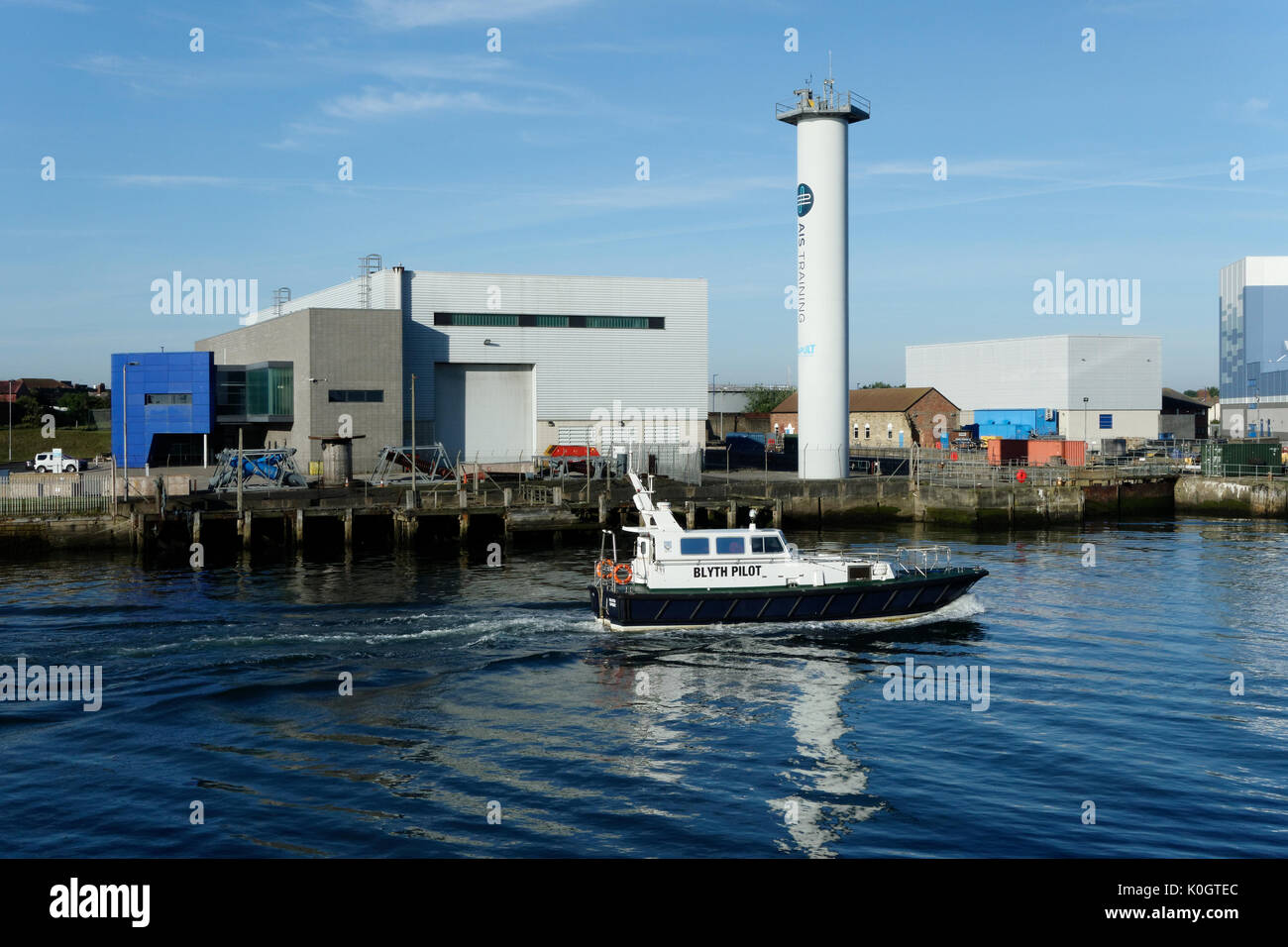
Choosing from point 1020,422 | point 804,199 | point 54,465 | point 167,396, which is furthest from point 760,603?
point 1020,422

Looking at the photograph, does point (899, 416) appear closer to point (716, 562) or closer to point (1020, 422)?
point (1020, 422)

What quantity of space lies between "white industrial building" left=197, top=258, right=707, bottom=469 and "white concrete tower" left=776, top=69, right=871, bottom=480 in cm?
1393

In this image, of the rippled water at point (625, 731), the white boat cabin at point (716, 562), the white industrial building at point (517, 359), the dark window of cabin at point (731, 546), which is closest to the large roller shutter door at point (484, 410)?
the white industrial building at point (517, 359)

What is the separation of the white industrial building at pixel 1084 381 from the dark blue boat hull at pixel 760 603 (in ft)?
249

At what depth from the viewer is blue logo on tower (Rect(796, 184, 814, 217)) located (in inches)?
2576

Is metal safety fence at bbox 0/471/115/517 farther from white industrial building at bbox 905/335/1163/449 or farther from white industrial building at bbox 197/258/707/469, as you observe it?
white industrial building at bbox 905/335/1163/449

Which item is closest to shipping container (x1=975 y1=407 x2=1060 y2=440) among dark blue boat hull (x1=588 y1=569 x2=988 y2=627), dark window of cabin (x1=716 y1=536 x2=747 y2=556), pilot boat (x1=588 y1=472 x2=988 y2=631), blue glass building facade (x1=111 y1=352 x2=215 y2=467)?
blue glass building facade (x1=111 y1=352 x2=215 y2=467)

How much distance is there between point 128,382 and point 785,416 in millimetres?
68985

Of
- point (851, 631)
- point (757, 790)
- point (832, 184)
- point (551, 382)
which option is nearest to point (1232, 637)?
point (851, 631)

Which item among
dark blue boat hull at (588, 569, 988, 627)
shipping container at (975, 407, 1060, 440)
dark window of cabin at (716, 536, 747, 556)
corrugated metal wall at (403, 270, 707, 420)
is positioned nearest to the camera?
dark blue boat hull at (588, 569, 988, 627)

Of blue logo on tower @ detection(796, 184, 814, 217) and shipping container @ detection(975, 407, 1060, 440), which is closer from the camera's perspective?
blue logo on tower @ detection(796, 184, 814, 217)

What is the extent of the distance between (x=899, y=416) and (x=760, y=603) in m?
74.6

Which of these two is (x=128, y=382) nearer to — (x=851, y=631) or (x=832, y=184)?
(x=832, y=184)

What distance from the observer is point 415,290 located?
7531cm
